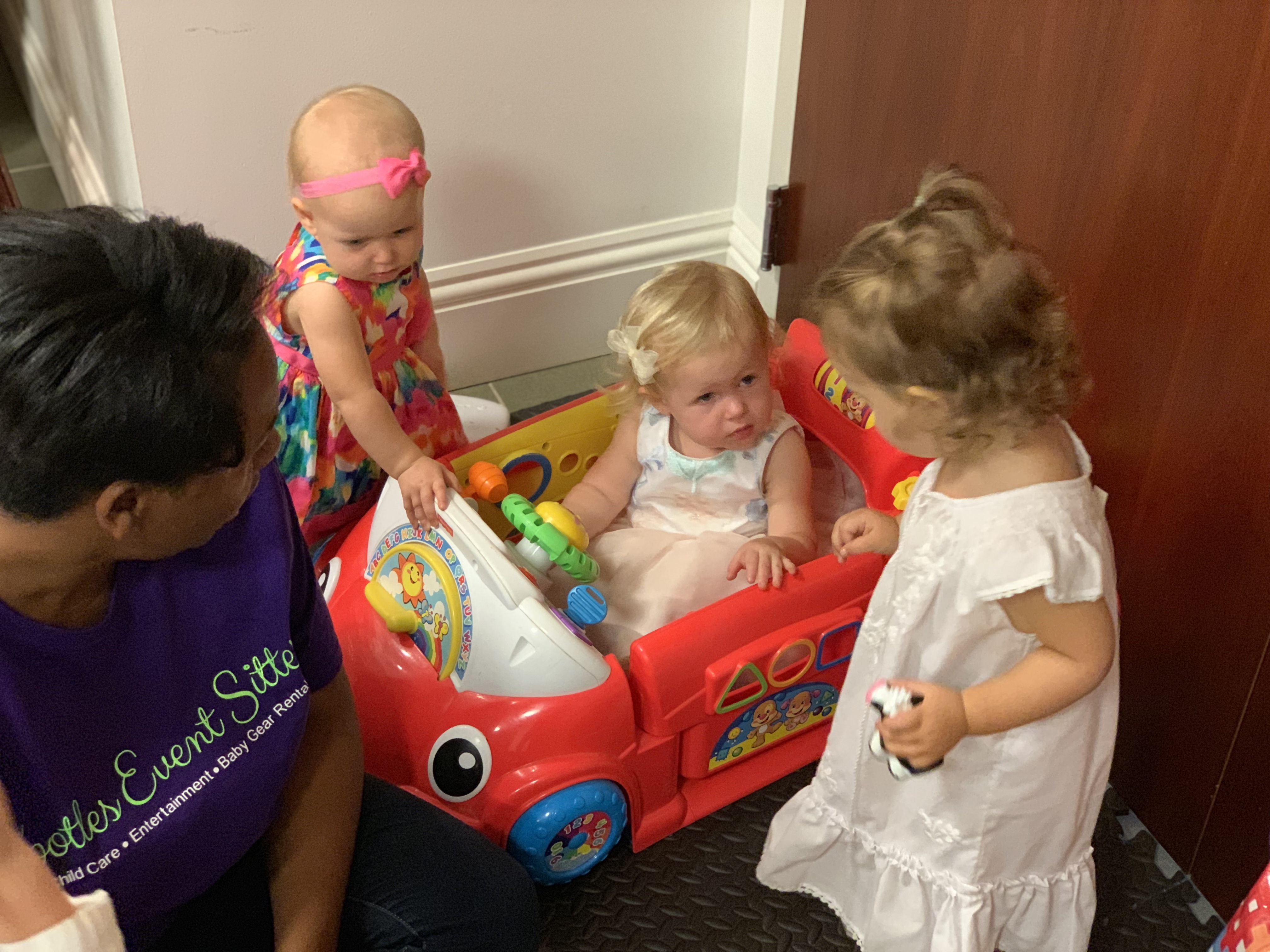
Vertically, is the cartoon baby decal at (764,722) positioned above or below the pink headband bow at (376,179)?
below

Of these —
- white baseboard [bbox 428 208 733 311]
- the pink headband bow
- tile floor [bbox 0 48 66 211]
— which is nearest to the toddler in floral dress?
the pink headband bow

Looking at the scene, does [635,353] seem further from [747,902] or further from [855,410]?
[747,902]

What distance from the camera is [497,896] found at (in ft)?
3.14

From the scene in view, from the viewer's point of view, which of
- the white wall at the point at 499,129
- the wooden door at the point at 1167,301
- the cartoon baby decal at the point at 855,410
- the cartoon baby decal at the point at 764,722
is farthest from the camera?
the white wall at the point at 499,129

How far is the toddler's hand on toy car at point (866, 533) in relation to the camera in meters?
1.01

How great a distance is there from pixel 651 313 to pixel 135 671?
2.16ft

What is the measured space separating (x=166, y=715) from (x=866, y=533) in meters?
0.58

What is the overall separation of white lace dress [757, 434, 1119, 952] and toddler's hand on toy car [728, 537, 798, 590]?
16 centimetres

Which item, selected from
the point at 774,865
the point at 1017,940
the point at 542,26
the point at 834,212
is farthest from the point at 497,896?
the point at 542,26

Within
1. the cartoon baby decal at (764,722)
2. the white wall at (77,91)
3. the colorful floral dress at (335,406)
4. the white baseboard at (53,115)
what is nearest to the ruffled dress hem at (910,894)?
the cartoon baby decal at (764,722)

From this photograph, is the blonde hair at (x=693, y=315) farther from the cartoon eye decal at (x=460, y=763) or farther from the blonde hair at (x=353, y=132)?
the cartoon eye decal at (x=460, y=763)

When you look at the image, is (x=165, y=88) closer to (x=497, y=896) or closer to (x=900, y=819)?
(x=497, y=896)

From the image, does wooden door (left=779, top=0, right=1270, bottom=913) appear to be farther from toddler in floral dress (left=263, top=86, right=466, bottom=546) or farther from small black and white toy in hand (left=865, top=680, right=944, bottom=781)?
toddler in floral dress (left=263, top=86, right=466, bottom=546)

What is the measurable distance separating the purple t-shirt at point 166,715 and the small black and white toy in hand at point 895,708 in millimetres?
407
